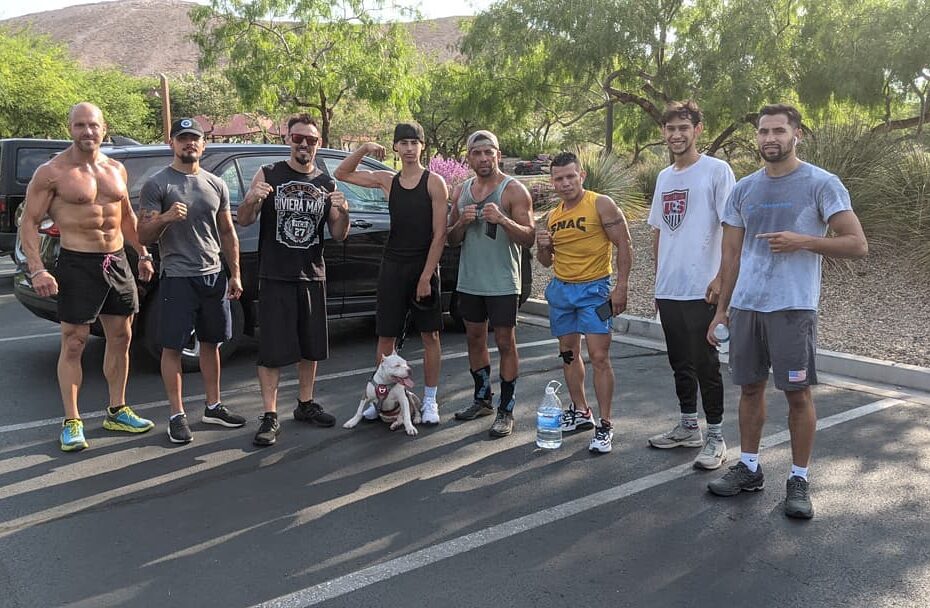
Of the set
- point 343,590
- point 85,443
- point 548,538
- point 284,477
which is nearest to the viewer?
point 343,590

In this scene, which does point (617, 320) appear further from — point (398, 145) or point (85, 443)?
point (85, 443)

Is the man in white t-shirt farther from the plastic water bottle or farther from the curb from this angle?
the curb

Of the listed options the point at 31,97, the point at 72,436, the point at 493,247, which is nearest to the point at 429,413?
the point at 493,247

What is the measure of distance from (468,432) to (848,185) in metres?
7.16

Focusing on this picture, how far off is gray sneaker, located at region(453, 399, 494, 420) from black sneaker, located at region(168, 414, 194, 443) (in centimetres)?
167

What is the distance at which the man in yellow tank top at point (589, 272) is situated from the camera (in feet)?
15.2

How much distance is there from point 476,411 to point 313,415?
1.06m

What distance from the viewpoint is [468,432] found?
5.04 metres

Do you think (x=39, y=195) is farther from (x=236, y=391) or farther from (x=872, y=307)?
(x=872, y=307)

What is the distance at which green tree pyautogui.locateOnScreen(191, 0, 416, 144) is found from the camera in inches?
790

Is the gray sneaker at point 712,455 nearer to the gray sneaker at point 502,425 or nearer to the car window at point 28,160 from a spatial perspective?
the gray sneaker at point 502,425

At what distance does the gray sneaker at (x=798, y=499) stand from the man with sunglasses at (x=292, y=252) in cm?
284

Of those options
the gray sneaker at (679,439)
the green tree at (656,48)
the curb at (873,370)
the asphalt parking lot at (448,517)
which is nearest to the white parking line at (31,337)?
the asphalt parking lot at (448,517)

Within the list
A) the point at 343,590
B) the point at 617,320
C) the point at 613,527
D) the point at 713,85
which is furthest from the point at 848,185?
the point at 343,590
